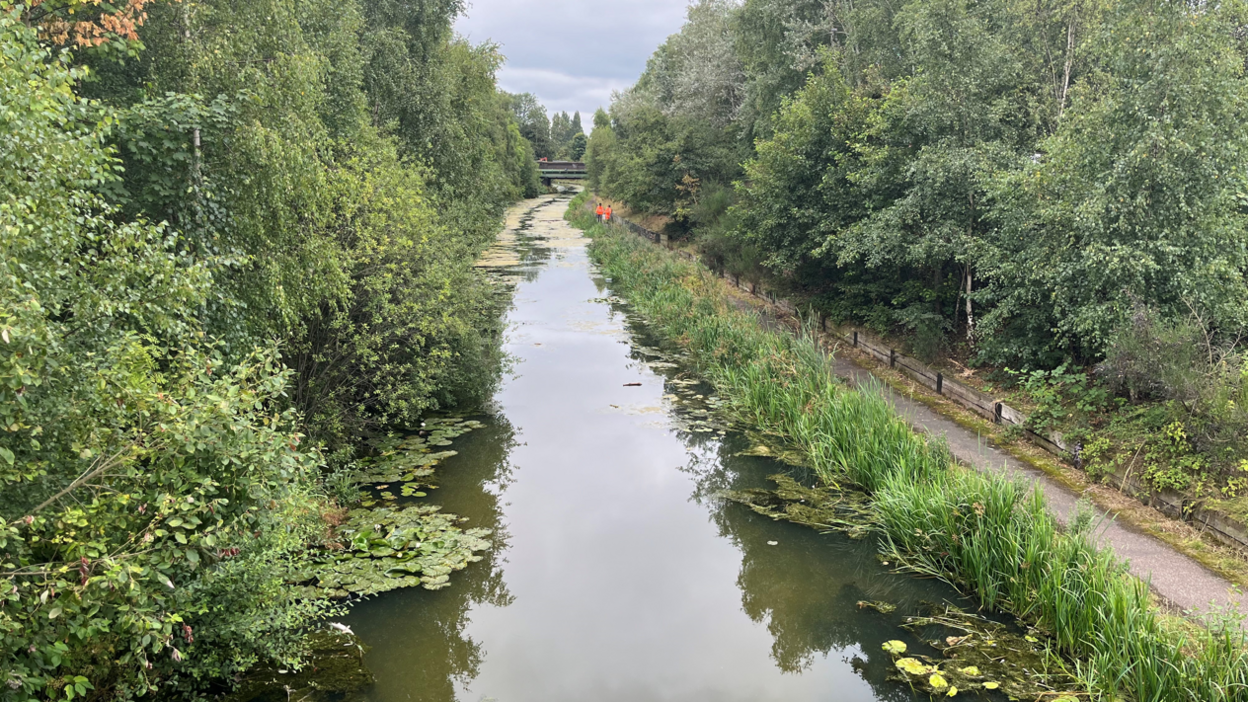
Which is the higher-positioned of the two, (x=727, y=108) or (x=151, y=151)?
(x=727, y=108)

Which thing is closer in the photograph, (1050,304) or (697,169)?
(1050,304)

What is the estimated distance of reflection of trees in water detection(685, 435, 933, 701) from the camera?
6.44 meters

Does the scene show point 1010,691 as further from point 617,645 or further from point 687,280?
point 687,280

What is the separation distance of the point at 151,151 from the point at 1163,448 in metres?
10.7

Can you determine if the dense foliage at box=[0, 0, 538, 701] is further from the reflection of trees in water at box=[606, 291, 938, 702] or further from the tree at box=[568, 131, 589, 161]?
the tree at box=[568, 131, 589, 161]

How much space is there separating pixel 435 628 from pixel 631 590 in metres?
2.03

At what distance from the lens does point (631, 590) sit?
299 inches

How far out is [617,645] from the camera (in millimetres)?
6625

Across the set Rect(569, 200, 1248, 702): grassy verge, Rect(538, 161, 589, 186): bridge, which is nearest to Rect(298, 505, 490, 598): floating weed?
Rect(569, 200, 1248, 702): grassy verge

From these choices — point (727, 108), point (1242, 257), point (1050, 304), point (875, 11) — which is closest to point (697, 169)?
point (727, 108)

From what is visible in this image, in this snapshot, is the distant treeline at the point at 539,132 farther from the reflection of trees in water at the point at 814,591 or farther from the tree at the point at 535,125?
the reflection of trees in water at the point at 814,591

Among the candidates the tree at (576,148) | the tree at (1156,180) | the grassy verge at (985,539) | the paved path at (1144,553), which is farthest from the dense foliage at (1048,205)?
the tree at (576,148)

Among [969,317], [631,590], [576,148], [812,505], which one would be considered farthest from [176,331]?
[576,148]

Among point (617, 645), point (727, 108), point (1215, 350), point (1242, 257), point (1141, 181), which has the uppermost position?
point (727, 108)
